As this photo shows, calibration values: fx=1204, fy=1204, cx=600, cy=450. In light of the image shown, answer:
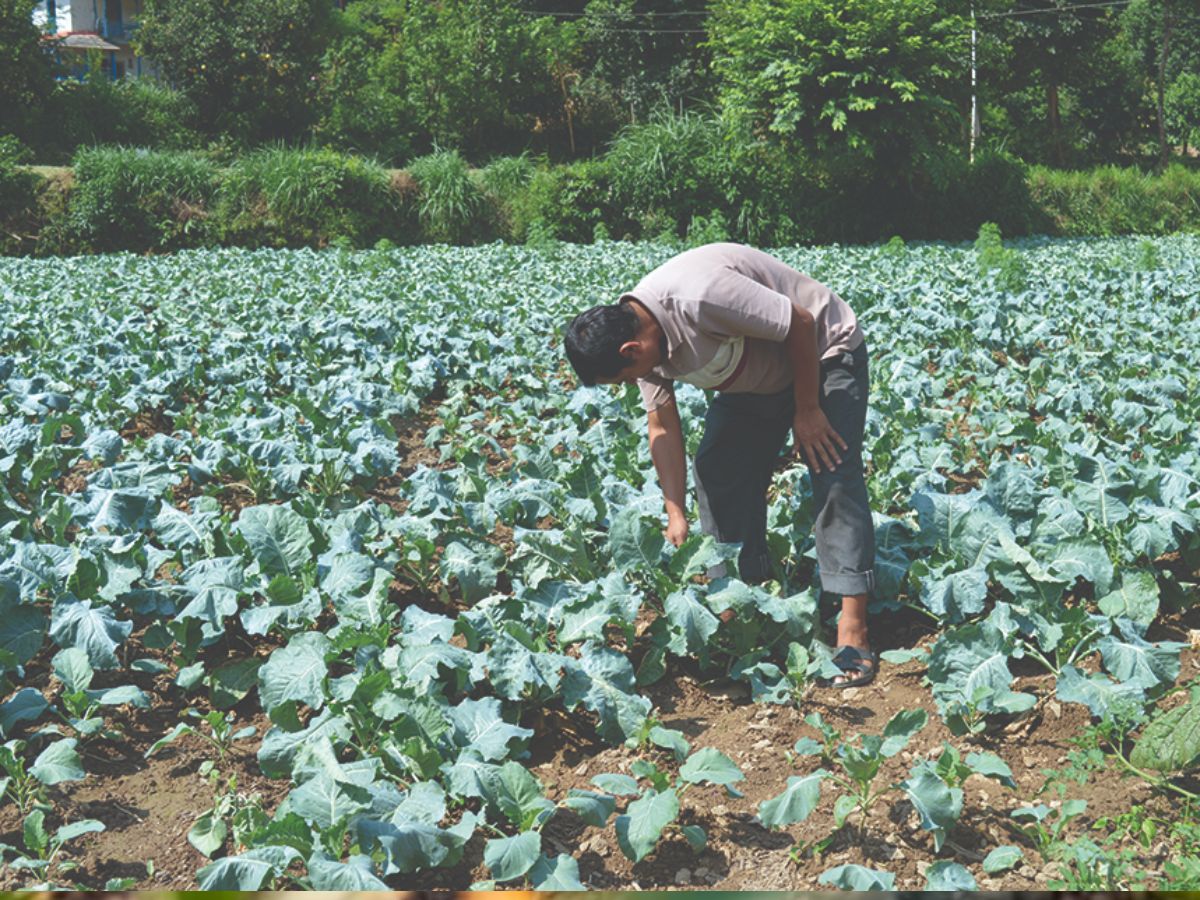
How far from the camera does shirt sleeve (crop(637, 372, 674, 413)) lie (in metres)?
3.90

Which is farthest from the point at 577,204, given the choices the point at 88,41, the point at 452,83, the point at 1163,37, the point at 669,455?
the point at 1163,37

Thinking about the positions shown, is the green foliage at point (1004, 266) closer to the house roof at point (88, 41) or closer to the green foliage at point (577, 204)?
the green foliage at point (577, 204)

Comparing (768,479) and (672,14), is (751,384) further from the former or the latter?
(672,14)

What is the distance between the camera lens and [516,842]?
104 inches

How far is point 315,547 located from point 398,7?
3657 cm

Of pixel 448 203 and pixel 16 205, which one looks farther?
pixel 448 203

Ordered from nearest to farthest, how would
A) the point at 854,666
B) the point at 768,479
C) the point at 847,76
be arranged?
the point at 854,666
the point at 768,479
the point at 847,76

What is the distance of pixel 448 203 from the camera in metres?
22.6

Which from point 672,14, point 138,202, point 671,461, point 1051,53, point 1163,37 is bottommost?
point 671,461

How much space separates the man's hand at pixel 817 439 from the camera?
3781mm

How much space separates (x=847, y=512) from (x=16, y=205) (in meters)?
22.1

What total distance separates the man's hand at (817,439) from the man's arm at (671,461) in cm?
41

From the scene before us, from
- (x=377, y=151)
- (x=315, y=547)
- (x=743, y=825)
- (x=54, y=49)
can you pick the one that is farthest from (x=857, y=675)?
(x=54, y=49)

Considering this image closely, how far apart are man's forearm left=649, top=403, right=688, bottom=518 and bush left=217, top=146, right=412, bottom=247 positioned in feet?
59.2
